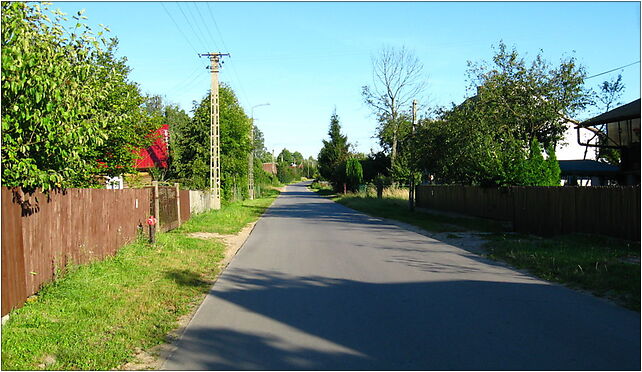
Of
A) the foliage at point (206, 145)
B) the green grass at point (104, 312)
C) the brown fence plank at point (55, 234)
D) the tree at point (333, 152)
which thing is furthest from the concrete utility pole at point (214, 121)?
the tree at point (333, 152)

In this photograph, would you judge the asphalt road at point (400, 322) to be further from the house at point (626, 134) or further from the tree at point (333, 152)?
the tree at point (333, 152)

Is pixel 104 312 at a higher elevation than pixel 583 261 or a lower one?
higher

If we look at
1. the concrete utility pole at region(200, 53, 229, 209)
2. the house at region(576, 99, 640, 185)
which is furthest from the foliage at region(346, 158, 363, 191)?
the house at region(576, 99, 640, 185)

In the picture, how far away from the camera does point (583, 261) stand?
445 inches

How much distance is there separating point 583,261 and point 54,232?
382 inches

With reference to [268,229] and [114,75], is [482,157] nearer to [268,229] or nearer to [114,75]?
[268,229]

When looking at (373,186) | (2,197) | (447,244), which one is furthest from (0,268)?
(373,186)

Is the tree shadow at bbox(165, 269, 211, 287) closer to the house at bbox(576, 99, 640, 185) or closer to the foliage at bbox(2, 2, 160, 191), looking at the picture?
the foliage at bbox(2, 2, 160, 191)

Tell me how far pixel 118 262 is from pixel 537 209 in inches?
511

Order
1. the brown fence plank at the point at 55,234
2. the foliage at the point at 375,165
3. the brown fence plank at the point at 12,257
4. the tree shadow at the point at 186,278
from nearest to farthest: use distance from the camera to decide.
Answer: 1. the brown fence plank at the point at 12,257
2. the brown fence plank at the point at 55,234
3. the tree shadow at the point at 186,278
4. the foliage at the point at 375,165

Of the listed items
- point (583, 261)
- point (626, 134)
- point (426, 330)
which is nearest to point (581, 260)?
point (583, 261)

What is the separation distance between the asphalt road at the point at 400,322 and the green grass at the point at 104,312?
522 millimetres

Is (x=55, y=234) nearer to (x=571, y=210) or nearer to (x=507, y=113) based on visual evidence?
(x=571, y=210)

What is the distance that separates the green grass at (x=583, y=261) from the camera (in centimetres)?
887
